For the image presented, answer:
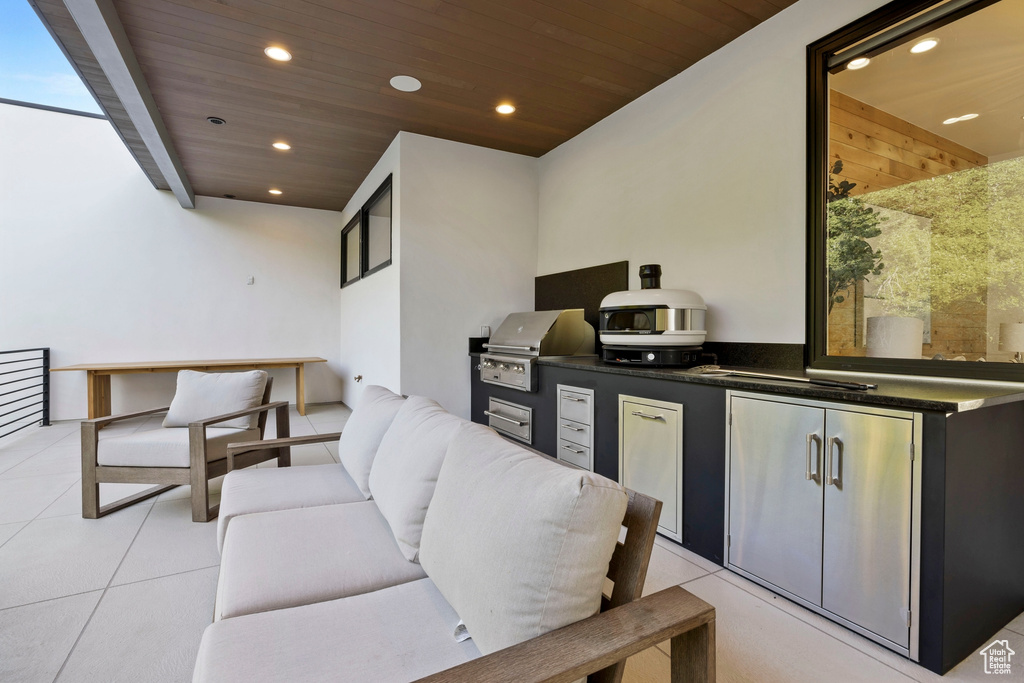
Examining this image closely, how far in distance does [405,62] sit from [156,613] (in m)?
3.04

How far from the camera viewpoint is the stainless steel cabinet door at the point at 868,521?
5.04ft

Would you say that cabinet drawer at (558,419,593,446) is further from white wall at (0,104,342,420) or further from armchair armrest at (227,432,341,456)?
white wall at (0,104,342,420)

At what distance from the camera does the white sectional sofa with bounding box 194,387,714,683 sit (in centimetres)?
87

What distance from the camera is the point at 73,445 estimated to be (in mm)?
4320

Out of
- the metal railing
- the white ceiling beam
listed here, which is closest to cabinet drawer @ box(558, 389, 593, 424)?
the white ceiling beam

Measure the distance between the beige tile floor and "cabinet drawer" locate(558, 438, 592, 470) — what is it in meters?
0.67

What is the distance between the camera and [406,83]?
3193mm

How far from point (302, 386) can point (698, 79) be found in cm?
523

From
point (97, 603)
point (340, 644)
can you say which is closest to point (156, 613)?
point (97, 603)

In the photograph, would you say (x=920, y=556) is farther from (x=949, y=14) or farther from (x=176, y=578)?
(x=176, y=578)

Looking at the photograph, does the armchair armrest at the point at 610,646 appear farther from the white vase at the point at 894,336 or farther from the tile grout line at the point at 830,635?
the white vase at the point at 894,336

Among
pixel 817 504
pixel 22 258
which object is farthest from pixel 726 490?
pixel 22 258

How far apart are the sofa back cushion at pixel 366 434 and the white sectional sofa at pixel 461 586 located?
0.42 metres

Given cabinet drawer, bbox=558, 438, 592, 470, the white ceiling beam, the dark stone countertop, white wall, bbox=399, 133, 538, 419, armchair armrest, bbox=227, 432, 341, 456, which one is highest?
the white ceiling beam
